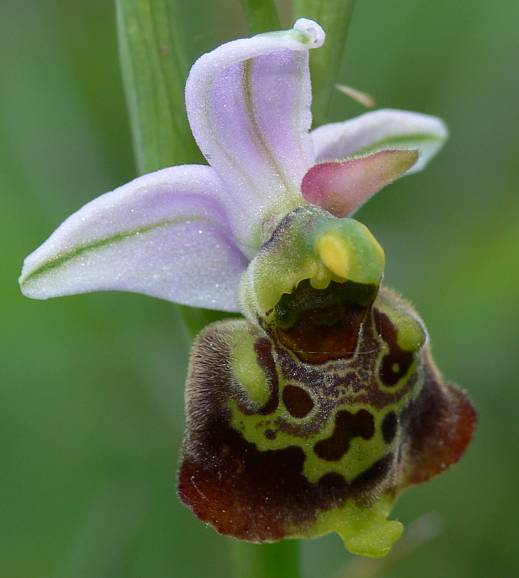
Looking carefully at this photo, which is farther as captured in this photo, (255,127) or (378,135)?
(378,135)

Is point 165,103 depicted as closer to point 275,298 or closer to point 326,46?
point 326,46

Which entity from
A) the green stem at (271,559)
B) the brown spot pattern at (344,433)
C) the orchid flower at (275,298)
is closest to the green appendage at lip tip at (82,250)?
the orchid flower at (275,298)

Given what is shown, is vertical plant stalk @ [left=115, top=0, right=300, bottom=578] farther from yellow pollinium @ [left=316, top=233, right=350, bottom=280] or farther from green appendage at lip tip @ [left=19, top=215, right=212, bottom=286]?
yellow pollinium @ [left=316, top=233, right=350, bottom=280]

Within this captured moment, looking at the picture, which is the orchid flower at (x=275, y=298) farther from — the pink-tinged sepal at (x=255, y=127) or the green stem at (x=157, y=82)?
the green stem at (x=157, y=82)

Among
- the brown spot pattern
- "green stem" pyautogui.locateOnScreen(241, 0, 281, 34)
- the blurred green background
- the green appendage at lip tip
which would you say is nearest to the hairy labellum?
the brown spot pattern

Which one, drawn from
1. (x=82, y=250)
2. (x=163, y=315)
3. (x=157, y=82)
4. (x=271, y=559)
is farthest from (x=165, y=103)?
(x=163, y=315)
